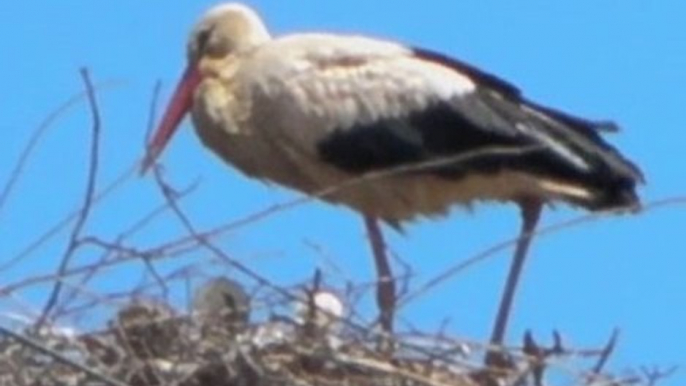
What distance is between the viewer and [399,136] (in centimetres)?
1095

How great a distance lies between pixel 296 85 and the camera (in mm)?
10984

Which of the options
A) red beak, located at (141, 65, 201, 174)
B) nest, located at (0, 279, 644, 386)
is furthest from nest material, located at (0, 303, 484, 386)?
red beak, located at (141, 65, 201, 174)

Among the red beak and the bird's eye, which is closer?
the red beak

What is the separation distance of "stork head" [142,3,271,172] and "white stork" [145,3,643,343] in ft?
0.96

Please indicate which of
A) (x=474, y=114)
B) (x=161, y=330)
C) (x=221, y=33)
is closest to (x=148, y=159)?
(x=161, y=330)

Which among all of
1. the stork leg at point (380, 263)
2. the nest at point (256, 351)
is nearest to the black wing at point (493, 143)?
the stork leg at point (380, 263)

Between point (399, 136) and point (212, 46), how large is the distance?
992mm

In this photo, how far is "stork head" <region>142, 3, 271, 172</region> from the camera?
11.6 m

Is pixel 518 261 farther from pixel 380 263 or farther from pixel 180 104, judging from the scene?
pixel 180 104

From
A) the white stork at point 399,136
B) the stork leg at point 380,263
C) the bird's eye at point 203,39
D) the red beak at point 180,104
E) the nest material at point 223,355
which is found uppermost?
the bird's eye at point 203,39

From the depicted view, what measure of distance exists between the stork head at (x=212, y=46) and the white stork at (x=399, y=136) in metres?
0.29

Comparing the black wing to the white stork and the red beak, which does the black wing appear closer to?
the white stork

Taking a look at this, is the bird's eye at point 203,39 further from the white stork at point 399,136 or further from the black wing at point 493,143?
the black wing at point 493,143

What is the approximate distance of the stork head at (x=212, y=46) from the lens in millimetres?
11578
